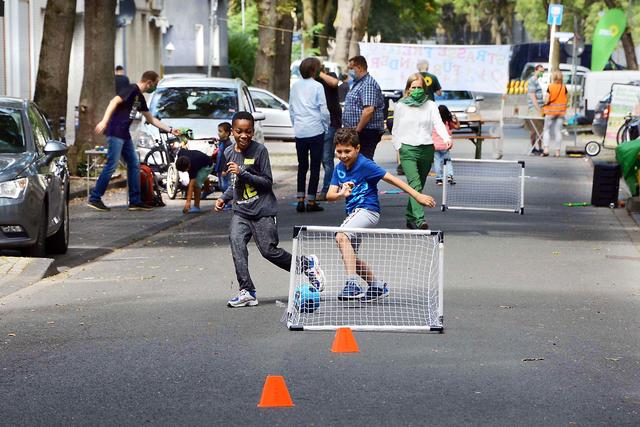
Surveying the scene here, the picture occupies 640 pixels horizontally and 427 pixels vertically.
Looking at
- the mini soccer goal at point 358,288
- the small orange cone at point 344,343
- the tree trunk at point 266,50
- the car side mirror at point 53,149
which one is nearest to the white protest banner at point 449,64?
the tree trunk at point 266,50

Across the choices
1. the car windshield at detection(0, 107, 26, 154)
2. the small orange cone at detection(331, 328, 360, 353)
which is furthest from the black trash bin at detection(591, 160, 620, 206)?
the small orange cone at detection(331, 328, 360, 353)

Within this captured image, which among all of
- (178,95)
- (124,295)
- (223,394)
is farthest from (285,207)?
(223,394)

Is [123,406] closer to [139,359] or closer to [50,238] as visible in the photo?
[139,359]

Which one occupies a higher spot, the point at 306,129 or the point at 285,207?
the point at 306,129

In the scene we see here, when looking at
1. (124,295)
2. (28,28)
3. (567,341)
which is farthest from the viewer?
(28,28)

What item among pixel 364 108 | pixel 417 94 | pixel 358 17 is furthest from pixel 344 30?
pixel 417 94

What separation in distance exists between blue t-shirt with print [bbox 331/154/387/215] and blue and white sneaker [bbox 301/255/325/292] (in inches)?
33.8

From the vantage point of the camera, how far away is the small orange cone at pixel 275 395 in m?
7.00

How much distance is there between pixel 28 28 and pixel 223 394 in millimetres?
29751

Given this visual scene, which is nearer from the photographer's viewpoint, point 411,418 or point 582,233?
point 411,418

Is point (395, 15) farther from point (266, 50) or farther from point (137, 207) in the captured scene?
point (137, 207)

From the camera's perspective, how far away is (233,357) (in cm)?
830

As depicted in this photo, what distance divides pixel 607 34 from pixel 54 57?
25.0 m

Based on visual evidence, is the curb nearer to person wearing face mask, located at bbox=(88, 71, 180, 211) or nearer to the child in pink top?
person wearing face mask, located at bbox=(88, 71, 180, 211)
